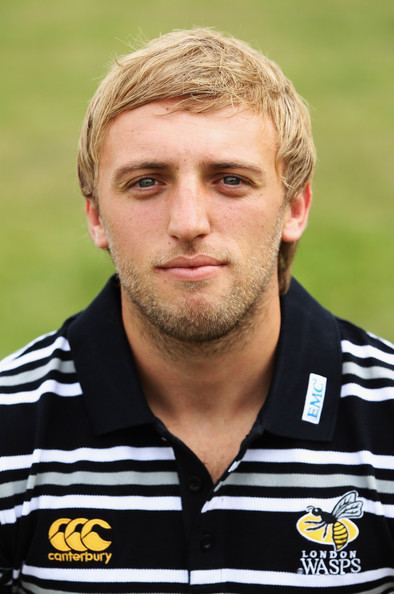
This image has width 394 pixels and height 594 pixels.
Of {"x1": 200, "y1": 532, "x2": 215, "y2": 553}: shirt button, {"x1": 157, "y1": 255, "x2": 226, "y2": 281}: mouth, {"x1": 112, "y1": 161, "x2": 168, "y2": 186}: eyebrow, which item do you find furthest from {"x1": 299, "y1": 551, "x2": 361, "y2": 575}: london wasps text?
{"x1": 112, "y1": 161, "x2": 168, "y2": 186}: eyebrow

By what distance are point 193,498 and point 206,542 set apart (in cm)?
14

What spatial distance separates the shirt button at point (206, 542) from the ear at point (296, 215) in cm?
105

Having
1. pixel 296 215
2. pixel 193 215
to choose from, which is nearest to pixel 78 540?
pixel 193 215

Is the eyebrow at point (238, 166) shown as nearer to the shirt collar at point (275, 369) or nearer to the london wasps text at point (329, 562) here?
the shirt collar at point (275, 369)

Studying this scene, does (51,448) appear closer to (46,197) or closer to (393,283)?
(393,283)

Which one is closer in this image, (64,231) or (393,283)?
(393,283)

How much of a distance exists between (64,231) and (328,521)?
6212 millimetres

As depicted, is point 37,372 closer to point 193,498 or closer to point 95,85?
point 193,498

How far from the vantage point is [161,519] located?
11.6ft

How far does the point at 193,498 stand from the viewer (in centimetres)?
354

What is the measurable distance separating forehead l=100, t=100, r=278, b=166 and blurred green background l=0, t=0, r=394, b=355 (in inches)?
165

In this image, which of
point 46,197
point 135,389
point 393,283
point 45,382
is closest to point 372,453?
point 135,389

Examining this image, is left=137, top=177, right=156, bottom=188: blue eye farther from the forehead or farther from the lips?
the lips

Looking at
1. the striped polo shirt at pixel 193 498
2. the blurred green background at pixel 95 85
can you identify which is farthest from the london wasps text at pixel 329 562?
the blurred green background at pixel 95 85
